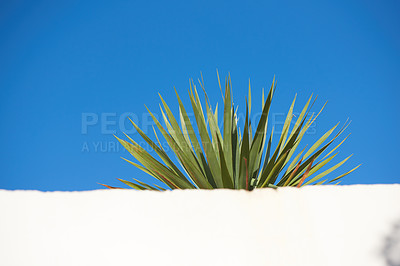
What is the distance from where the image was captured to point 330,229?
3.31ft

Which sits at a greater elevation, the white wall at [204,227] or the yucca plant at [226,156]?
the yucca plant at [226,156]

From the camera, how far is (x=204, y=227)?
3.31 feet

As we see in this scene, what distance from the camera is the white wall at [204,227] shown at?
3.23 feet

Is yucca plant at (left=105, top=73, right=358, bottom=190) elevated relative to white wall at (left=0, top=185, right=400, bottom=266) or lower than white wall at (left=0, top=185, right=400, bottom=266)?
elevated

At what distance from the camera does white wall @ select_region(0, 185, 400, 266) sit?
984mm

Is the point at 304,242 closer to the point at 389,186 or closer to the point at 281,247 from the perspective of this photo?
the point at 281,247

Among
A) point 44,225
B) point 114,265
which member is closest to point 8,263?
point 44,225

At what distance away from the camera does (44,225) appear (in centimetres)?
102

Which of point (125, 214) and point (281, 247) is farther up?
point (125, 214)

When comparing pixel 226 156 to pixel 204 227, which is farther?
pixel 226 156

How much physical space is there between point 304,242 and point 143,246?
51 cm

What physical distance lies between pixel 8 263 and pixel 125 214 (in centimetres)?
40

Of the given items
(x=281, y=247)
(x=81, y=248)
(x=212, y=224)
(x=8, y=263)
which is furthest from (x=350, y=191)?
(x=8, y=263)

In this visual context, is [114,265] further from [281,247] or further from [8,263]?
[281,247]
